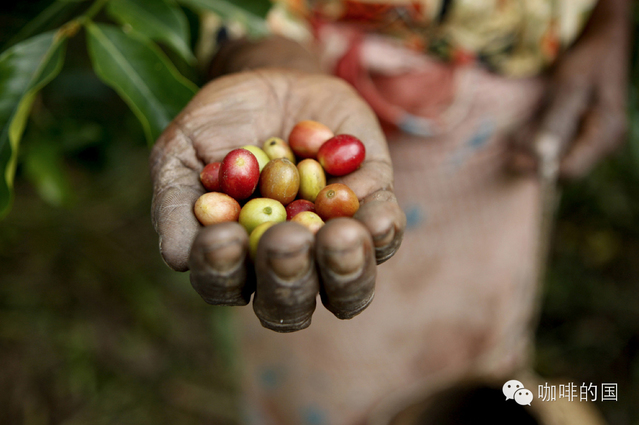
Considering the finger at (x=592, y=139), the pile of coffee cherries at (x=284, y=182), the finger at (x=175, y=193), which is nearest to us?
the finger at (x=175, y=193)

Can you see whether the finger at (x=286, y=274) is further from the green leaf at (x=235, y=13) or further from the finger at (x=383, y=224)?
the green leaf at (x=235, y=13)

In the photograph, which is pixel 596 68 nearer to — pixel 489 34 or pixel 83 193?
pixel 489 34

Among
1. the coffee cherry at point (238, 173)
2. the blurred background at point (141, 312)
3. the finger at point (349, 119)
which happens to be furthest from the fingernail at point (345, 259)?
the blurred background at point (141, 312)

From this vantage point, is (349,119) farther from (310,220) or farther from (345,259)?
(345,259)

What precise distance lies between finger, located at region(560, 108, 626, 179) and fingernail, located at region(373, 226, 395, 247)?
1.13m

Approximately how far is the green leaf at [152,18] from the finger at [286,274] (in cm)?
57

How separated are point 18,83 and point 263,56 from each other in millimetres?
626

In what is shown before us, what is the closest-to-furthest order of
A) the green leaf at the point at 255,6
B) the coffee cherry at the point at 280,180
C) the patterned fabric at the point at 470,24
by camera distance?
the coffee cherry at the point at 280,180 < the green leaf at the point at 255,6 < the patterned fabric at the point at 470,24

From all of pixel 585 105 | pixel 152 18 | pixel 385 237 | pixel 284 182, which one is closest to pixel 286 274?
pixel 385 237

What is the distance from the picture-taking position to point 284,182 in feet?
3.92

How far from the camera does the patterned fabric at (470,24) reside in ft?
5.30

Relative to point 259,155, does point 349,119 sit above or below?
above

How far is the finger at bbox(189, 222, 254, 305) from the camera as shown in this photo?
0.82m
